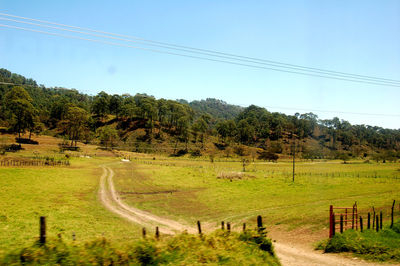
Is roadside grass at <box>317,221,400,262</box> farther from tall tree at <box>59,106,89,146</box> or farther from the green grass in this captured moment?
tall tree at <box>59,106,89,146</box>

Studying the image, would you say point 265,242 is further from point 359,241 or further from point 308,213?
point 308,213

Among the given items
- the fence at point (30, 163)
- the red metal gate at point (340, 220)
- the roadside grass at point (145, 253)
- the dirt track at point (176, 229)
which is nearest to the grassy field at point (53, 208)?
the roadside grass at point (145, 253)

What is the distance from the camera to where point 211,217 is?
3209cm

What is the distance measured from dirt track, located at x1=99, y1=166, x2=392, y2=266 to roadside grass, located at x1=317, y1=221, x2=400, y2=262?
88cm

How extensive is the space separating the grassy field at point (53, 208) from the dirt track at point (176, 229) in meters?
1.53

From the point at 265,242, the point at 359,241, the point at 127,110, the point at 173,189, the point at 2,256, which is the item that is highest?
the point at 127,110

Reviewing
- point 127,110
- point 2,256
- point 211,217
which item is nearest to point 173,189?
point 211,217

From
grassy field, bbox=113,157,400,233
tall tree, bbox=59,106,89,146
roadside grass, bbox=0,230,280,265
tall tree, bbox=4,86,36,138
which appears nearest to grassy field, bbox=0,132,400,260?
grassy field, bbox=113,157,400,233

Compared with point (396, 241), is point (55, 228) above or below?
below

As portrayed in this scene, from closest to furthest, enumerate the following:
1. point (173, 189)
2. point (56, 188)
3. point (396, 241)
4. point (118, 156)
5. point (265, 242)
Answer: point (265, 242) < point (396, 241) < point (56, 188) < point (173, 189) < point (118, 156)

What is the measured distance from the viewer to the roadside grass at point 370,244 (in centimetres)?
1554

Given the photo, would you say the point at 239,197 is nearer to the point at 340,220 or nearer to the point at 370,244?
the point at 340,220

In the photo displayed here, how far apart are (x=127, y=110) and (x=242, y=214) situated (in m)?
142

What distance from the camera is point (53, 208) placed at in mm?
31234
